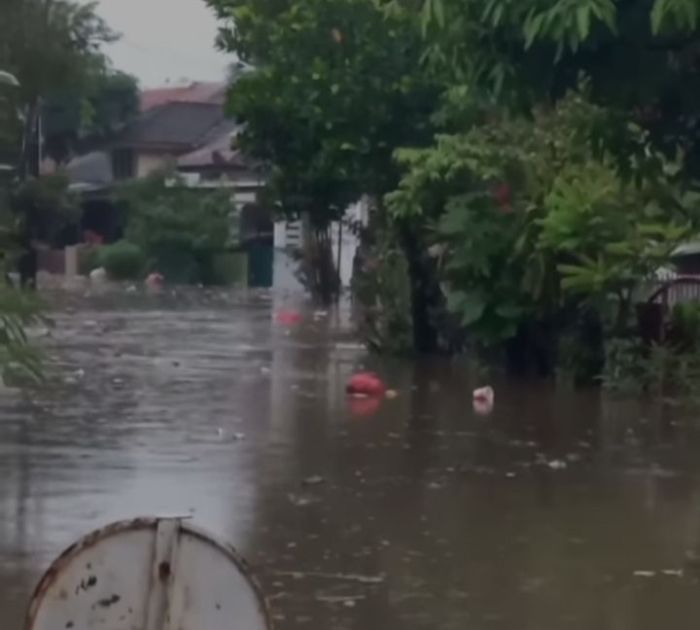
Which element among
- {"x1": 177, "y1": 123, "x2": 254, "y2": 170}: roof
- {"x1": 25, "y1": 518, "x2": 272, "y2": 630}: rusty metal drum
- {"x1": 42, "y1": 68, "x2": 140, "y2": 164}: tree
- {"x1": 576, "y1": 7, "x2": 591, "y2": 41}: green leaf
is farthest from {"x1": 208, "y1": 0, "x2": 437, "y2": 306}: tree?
{"x1": 42, "y1": 68, "x2": 140, "y2": 164}: tree

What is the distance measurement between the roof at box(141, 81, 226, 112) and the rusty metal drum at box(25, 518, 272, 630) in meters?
80.3

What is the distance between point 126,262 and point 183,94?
1485 inches

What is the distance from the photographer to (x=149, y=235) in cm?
5562

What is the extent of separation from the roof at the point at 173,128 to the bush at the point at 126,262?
18327 millimetres

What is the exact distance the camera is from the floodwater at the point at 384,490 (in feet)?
31.5

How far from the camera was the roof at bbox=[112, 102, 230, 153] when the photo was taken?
76438mm

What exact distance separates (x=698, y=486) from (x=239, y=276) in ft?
142

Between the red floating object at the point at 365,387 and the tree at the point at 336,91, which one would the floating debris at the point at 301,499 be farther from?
the tree at the point at 336,91

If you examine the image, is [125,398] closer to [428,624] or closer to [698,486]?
[698,486]

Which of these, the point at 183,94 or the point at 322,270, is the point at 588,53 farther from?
the point at 183,94

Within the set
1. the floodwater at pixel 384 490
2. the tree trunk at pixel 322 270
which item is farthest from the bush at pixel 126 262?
the floodwater at pixel 384 490

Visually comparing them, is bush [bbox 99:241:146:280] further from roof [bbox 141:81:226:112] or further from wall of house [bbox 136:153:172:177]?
roof [bbox 141:81:226:112]

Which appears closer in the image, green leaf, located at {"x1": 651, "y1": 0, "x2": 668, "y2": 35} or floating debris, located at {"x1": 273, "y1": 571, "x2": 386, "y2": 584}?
green leaf, located at {"x1": 651, "y1": 0, "x2": 668, "y2": 35}

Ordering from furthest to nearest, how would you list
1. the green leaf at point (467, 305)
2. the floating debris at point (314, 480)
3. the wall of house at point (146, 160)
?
the wall of house at point (146, 160)
the green leaf at point (467, 305)
the floating debris at point (314, 480)
